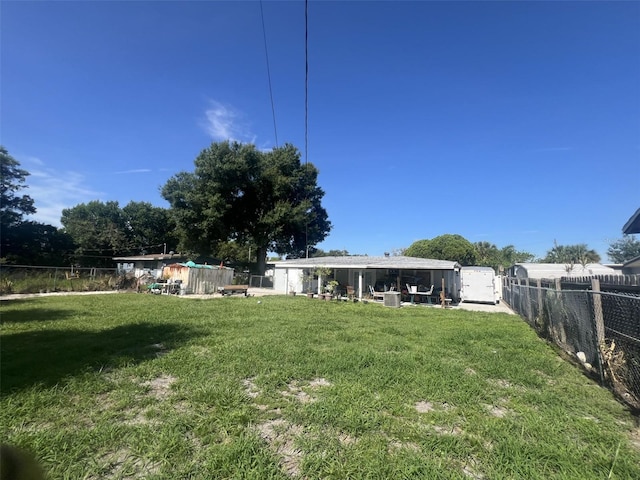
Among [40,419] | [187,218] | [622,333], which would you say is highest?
[187,218]

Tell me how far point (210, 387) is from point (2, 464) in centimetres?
409

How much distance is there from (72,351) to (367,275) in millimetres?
20214

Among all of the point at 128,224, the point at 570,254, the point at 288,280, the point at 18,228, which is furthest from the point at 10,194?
the point at 570,254

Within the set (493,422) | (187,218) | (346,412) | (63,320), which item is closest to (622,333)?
(493,422)

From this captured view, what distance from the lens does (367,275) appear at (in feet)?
80.1

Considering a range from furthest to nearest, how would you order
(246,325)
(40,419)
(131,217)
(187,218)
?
(131,217) < (187,218) < (246,325) < (40,419)

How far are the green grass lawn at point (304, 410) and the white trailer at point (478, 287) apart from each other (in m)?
13.3

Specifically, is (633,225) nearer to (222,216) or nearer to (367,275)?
(367,275)

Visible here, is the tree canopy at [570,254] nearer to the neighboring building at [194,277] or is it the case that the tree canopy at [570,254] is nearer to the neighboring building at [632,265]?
the neighboring building at [632,265]

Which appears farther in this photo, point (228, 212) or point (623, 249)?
point (623, 249)

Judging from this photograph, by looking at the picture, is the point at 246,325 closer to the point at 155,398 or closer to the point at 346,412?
the point at 155,398

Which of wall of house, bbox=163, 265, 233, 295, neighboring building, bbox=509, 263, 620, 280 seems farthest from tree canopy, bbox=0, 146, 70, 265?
neighboring building, bbox=509, 263, 620, 280

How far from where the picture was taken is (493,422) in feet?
11.2

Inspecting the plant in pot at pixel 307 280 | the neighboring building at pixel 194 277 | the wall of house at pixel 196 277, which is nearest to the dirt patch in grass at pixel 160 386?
the neighboring building at pixel 194 277
